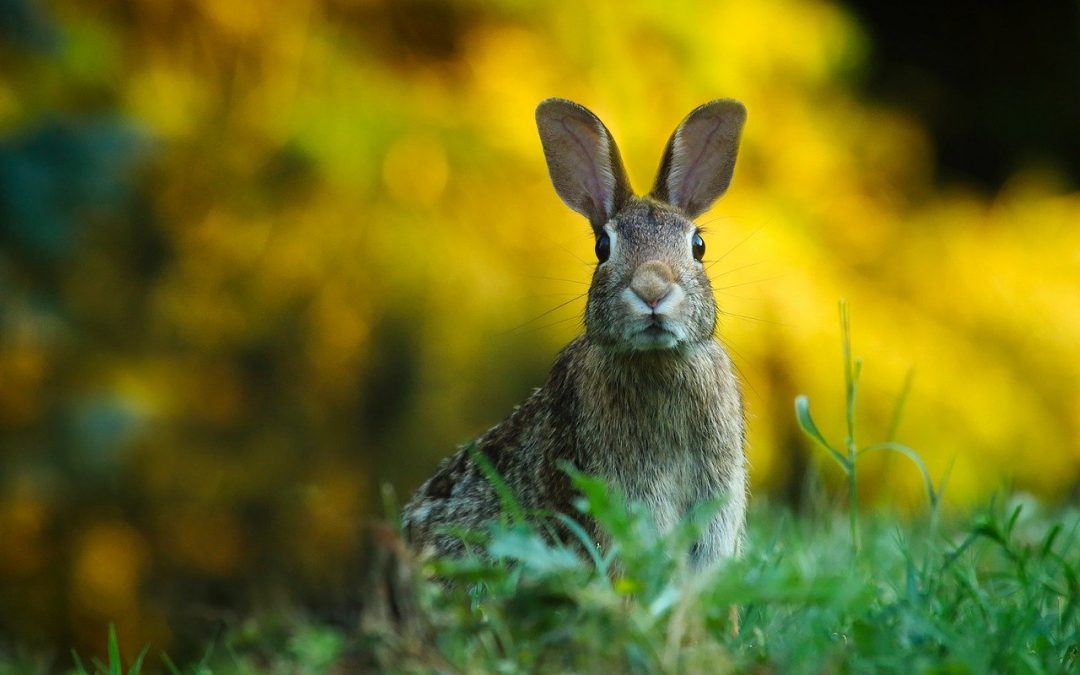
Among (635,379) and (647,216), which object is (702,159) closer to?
(647,216)

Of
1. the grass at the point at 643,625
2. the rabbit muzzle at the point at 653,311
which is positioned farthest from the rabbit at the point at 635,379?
the grass at the point at 643,625

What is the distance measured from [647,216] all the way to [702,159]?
288 mm

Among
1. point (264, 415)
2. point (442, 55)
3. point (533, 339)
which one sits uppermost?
point (442, 55)

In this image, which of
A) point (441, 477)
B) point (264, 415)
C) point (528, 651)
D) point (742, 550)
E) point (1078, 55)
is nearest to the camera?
point (528, 651)

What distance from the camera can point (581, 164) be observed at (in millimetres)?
3459

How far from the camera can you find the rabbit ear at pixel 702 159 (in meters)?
3.43

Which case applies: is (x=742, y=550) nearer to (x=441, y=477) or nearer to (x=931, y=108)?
(x=441, y=477)

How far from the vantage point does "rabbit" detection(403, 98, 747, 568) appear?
9.97 feet

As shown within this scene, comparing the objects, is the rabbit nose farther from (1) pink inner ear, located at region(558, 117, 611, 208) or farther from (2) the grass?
(2) the grass

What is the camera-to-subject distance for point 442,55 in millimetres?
7766

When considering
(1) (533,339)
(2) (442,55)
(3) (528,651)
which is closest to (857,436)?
(1) (533,339)

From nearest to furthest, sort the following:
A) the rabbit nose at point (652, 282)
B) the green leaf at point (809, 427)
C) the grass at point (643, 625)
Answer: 1. the grass at point (643, 625)
2. the green leaf at point (809, 427)
3. the rabbit nose at point (652, 282)

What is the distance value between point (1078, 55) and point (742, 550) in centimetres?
673

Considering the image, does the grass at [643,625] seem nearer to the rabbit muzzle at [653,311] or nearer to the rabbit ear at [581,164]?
the rabbit muzzle at [653,311]
